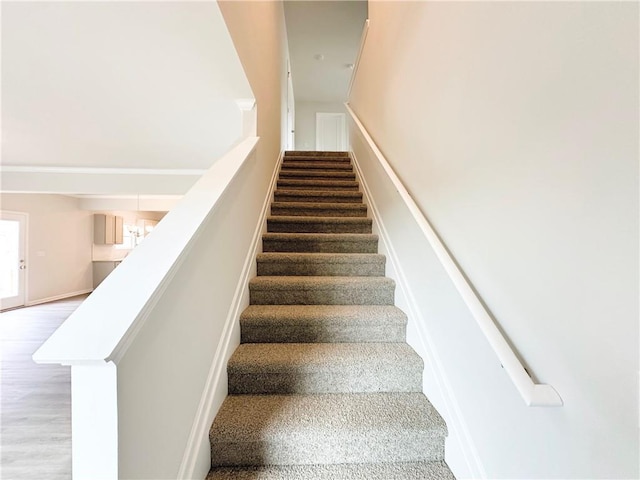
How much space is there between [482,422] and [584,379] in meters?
0.43

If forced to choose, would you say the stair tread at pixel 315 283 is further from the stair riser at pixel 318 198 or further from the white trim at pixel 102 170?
the white trim at pixel 102 170

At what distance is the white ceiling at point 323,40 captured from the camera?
4.13 m

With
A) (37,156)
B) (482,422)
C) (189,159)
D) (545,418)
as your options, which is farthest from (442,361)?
(37,156)

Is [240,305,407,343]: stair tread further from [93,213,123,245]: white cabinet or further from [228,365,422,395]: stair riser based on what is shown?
[93,213,123,245]: white cabinet

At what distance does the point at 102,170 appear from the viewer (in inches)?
158

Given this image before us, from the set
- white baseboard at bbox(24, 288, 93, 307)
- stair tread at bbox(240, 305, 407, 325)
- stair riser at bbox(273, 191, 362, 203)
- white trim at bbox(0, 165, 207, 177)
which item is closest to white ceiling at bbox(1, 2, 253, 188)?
white trim at bbox(0, 165, 207, 177)

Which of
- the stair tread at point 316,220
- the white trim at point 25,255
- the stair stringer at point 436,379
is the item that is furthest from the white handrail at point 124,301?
the white trim at point 25,255

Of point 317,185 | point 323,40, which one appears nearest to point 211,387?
point 317,185

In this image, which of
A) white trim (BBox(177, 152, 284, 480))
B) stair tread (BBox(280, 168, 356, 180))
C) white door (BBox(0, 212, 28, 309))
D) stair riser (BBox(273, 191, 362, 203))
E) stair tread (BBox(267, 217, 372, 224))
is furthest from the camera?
white door (BBox(0, 212, 28, 309))

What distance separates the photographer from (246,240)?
179 cm

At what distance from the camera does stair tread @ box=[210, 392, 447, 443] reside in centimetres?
107

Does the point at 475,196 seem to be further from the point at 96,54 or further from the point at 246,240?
the point at 96,54

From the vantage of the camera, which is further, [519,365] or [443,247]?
[443,247]

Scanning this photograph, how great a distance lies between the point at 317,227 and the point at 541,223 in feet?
6.08
